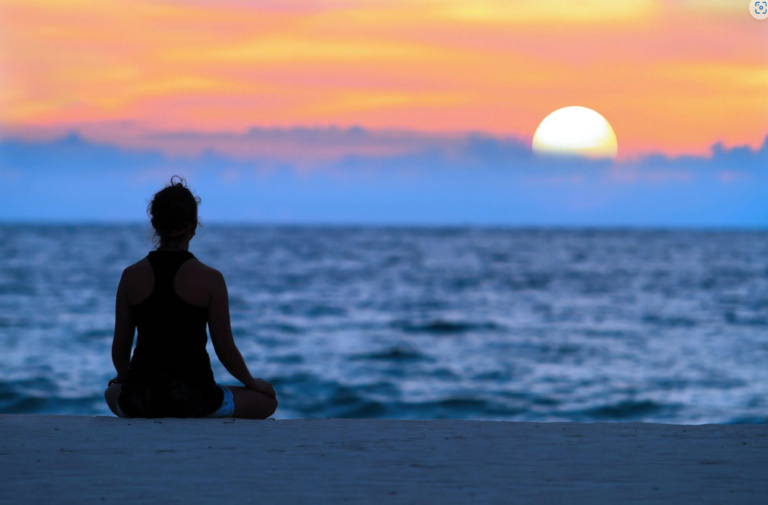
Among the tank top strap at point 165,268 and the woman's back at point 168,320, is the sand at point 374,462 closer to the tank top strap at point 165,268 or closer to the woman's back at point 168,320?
the woman's back at point 168,320

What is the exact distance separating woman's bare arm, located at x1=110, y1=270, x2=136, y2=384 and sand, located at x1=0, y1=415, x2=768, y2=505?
31 cm

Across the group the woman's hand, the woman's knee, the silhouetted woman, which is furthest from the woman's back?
the woman's hand

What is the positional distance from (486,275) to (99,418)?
121 feet

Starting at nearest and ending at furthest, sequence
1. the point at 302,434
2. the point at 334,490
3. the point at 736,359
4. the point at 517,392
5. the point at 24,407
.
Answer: the point at 334,490, the point at 302,434, the point at 24,407, the point at 517,392, the point at 736,359

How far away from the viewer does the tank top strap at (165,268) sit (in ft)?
13.2

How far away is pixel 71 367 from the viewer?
13.6 meters

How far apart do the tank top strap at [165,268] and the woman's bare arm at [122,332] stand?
6.5 inches

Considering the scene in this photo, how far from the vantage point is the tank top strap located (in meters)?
4.02

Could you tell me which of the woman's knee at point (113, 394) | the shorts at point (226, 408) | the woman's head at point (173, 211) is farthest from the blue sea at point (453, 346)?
the shorts at point (226, 408)

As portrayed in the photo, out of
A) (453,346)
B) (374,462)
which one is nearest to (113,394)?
(374,462)

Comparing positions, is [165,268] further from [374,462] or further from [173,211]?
[374,462]

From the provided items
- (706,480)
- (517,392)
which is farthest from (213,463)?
(517,392)

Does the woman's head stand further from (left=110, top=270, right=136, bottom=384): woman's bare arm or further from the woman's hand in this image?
the woman's hand

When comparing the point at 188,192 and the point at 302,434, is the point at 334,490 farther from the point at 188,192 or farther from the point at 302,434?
the point at 188,192
